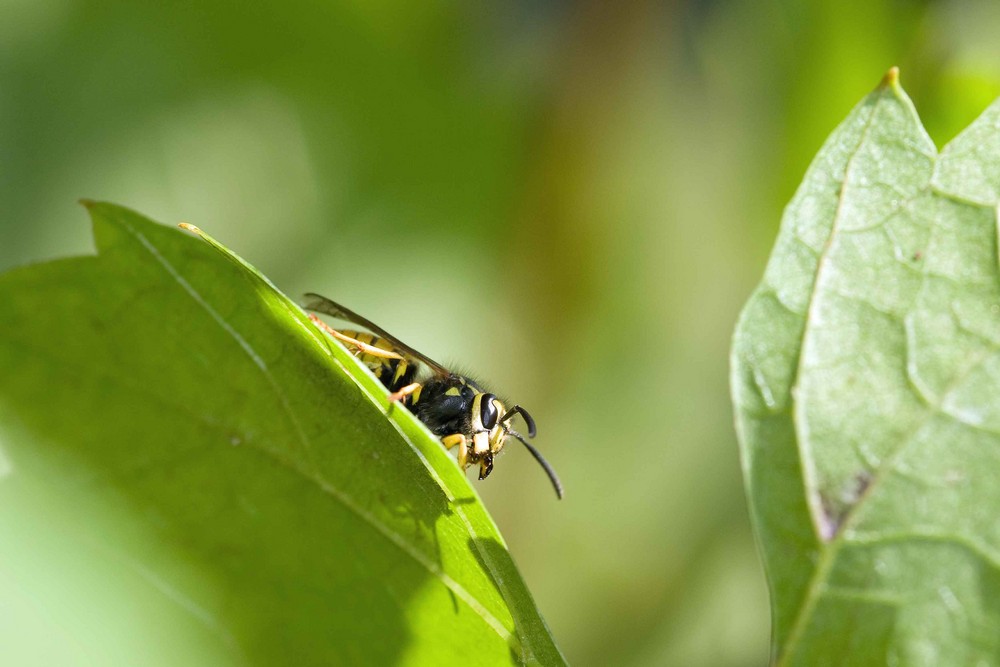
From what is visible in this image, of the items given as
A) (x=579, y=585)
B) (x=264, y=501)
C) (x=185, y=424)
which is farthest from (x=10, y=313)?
(x=579, y=585)

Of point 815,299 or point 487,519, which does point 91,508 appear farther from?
point 815,299

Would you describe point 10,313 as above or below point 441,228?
below

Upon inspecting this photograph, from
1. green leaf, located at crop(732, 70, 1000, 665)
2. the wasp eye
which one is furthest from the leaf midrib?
the wasp eye

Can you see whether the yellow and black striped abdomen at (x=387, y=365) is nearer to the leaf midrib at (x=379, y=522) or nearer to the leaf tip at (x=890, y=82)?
the leaf midrib at (x=379, y=522)

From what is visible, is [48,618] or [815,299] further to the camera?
[815,299]

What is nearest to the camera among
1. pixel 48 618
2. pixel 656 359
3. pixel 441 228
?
pixel 48 618
